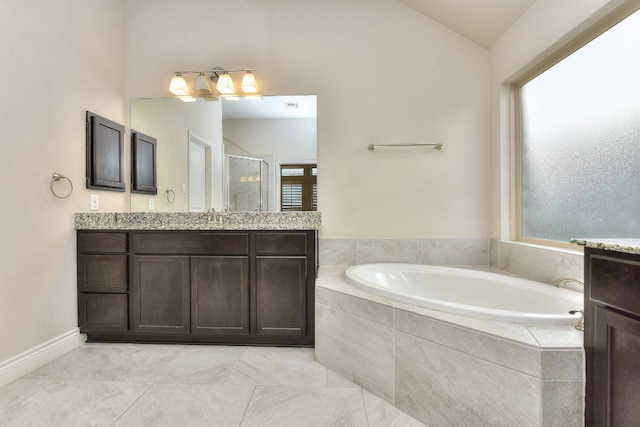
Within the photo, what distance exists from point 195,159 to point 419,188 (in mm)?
1904

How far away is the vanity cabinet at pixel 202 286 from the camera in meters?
2.04

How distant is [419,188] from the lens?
2.44 m

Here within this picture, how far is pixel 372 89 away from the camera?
2434 mm

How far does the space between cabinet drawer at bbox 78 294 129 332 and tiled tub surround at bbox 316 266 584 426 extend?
152 centimetres

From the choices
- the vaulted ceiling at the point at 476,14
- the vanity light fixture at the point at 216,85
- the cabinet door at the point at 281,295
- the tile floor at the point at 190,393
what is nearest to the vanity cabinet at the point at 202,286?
the cabinet door at the point at 281,295

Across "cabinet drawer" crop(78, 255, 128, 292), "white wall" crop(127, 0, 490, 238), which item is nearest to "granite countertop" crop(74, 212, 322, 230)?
"white wall" crop(127, 0, 490, 238)

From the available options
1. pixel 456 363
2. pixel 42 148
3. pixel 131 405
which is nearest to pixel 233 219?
pixel 42 148

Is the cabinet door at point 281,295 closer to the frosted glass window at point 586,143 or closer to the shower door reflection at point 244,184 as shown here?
the shower door reflection at point 244,184

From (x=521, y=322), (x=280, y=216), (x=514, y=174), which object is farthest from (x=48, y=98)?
(x=514, y=174)

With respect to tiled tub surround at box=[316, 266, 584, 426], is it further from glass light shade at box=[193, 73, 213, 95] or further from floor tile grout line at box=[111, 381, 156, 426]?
glass light shade at box=[193, 73, 213, 95]

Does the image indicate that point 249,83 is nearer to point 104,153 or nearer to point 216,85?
point 216,85

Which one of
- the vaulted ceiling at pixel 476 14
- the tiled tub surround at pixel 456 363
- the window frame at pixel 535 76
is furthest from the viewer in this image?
the vaulted ceiling at pixel 476 14

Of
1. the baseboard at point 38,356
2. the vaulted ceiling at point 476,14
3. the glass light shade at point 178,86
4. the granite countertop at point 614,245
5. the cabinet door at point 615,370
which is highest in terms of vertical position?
the vaulted ceiling at point 476,14

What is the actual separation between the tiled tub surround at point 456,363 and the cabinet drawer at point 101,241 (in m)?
1.53
